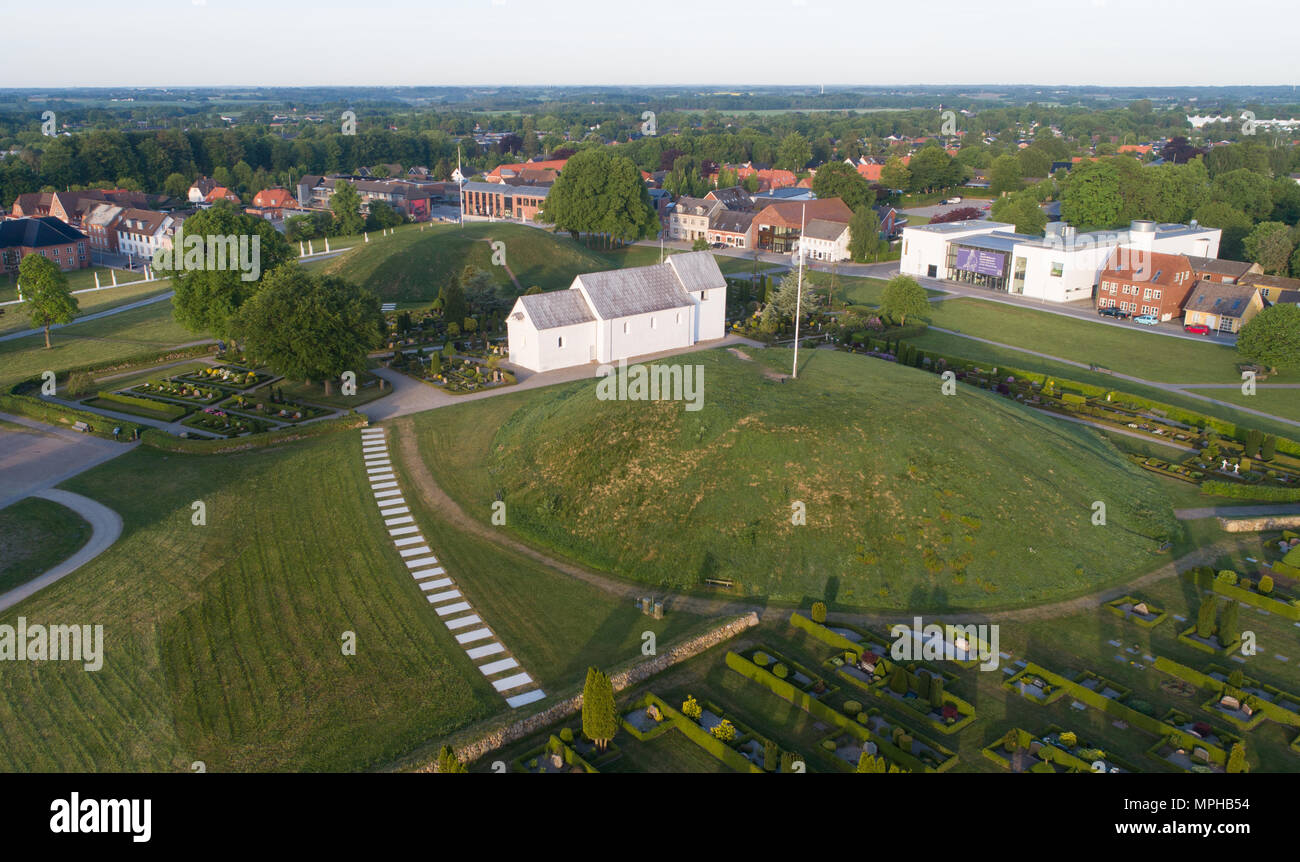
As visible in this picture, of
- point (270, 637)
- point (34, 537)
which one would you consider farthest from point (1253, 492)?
point (34, 537)

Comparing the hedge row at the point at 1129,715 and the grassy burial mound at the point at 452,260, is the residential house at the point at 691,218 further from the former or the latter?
the hedge row at the point at 1129,715

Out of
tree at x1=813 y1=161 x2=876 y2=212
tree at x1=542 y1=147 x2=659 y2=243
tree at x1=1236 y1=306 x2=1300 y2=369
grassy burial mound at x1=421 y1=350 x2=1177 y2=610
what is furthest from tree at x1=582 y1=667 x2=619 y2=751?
tree at x1=813 y1=161 x2=876 y2=212

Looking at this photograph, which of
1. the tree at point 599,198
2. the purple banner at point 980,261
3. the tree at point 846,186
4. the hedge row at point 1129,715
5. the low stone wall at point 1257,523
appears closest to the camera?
the hedge row at point 1129,715

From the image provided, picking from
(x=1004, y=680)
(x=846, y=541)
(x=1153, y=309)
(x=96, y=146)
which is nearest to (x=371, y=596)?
(x=846, y=541)

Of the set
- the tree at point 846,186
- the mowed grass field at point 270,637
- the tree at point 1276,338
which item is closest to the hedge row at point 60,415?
the mowed grass field at point 270,637

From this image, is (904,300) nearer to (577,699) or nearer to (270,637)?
(577,699)

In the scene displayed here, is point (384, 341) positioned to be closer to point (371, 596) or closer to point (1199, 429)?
point (371, 596)

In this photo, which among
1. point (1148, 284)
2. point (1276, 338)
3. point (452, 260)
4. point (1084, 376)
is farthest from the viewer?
point (452, 260)
